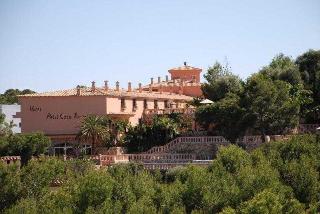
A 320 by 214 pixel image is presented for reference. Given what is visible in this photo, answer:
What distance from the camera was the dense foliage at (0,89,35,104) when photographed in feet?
306

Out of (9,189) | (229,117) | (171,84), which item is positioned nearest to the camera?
(9,189)

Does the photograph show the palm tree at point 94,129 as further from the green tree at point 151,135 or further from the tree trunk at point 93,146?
the green tree at point 151,135

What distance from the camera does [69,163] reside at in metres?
38.9

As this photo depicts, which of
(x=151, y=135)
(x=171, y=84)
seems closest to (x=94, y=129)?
(x=151, y=135)

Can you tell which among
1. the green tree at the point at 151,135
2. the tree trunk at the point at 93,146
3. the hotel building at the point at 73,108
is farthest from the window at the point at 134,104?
the tree trunk at the point at 93,146

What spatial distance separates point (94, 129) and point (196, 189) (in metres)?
20.4

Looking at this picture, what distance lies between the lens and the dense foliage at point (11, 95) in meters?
93.2

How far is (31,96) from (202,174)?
85.2 feet

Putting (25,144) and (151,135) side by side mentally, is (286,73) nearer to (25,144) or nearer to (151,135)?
(151,135)

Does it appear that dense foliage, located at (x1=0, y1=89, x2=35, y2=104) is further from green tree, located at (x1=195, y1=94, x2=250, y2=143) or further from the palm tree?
green tree, located at (x1=195, y1=94, x2=250, y2=143)

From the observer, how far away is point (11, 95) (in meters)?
109

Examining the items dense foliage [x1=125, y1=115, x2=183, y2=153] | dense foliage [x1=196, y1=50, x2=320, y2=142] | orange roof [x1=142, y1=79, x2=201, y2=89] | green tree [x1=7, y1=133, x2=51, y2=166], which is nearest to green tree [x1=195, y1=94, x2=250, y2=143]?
dense foliage [x1=196, y1=50, x2=320, y2=142]

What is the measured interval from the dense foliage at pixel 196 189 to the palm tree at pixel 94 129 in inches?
441

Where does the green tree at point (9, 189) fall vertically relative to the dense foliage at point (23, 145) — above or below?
below
